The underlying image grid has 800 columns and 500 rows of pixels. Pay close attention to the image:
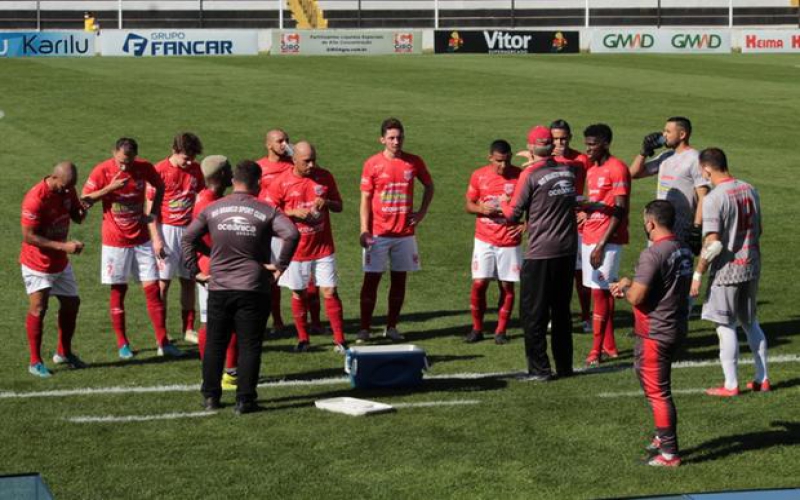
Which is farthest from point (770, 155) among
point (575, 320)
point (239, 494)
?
point (239, 494)

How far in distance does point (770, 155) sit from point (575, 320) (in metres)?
13.7

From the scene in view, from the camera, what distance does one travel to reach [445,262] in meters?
19.8

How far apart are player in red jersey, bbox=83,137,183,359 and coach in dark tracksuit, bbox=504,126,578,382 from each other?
3.92 meters

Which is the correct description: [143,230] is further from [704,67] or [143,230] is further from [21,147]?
[704,67]

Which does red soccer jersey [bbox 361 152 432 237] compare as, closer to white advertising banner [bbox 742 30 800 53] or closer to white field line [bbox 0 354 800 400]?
white field line [bbox 0 354 800 400]

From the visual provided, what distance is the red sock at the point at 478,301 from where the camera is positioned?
1491cm

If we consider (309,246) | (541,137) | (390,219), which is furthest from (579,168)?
(309,246)

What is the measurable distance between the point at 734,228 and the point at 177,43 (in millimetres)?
40088

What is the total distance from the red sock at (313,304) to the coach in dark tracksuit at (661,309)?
587cm

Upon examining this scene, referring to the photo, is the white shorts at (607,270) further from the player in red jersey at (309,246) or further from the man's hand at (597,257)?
the player in red jersey at (309,246)

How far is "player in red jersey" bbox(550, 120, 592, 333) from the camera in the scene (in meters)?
14.2

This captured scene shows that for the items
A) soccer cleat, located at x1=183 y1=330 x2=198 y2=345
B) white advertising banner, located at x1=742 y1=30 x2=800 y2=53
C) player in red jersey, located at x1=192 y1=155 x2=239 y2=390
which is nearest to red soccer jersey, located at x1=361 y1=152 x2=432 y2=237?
soccer cleat, located at x1=183 y1=330 x2=198 y2=345

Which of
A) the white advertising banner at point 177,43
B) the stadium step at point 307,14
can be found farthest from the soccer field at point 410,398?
the stadium step at point 307,14

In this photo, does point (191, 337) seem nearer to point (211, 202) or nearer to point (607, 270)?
point (211, 202)
